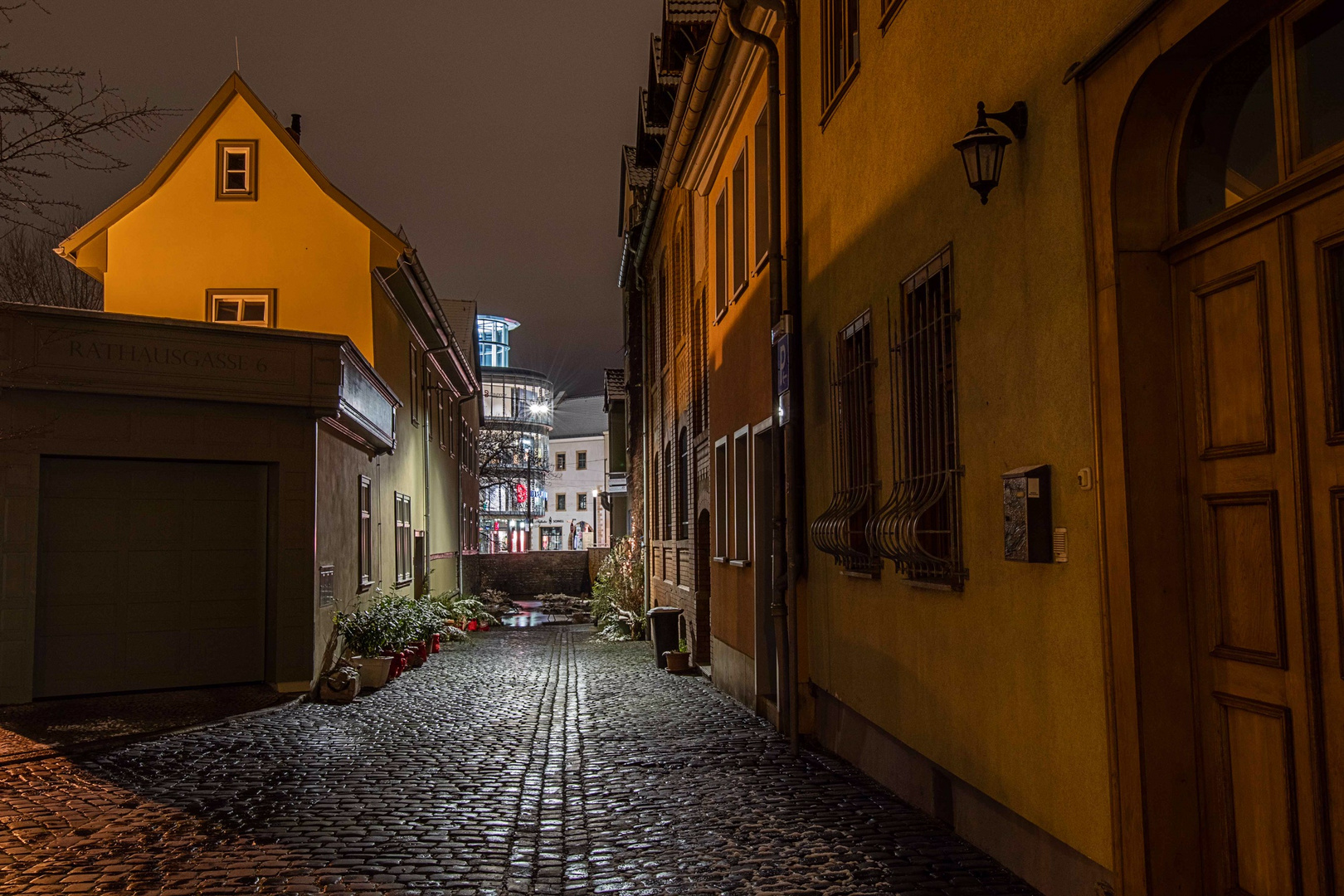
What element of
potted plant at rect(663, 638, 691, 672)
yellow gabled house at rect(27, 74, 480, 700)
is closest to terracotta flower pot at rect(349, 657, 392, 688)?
yellow gabled house at rect(27, 74, 480, 700)

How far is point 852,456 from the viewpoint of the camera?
811cm

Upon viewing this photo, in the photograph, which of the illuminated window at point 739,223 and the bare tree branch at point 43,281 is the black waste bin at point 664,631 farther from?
the bare tree branch at point 43,281

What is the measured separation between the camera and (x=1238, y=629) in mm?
3955

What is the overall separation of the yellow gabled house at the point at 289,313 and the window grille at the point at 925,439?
7.46 meters

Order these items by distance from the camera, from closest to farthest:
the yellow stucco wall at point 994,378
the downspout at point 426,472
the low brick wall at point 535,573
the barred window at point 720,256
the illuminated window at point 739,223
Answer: the yellow stucco wall at point 994,378 < the illuminated window at point 739,223 < the barred window at point 720,256 < the downspout at point 426,472 < the low brick wall at point 535,573

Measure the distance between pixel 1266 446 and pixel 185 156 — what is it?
1808 centimetres

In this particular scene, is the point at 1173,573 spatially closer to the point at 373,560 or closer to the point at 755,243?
the point at 755,243

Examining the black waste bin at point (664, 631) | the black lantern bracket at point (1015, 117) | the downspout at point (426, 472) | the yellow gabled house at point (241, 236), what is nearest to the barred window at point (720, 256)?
the black waste bin at point (664, 631)

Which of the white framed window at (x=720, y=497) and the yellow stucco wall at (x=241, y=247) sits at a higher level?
the yellow stucco wall at (x=241, y=247)

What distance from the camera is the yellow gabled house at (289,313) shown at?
483 inches

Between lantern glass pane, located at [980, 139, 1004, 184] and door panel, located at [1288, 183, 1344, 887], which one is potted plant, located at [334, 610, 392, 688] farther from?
door panel, located at [1288, 183, 1344, 887]

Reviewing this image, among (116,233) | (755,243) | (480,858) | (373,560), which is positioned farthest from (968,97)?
(116,233)

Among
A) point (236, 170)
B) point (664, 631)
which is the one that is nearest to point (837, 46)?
point (664, 631)

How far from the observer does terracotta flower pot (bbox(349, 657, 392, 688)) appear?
13.7 meters
